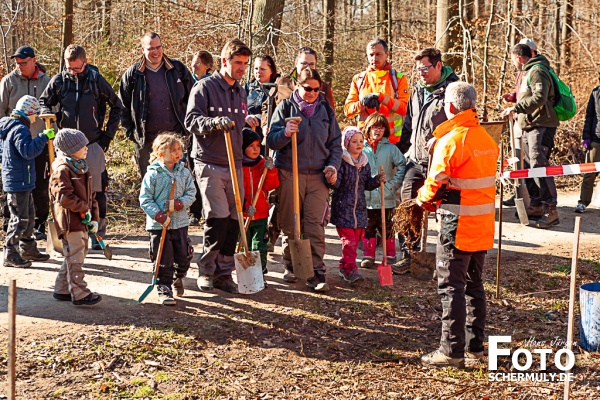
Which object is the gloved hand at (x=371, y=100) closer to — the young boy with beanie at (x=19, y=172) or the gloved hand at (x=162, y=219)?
the gloved hand at (x=162, y=219)

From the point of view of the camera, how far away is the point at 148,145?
8.15 meters

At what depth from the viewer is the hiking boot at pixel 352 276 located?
7328 mm

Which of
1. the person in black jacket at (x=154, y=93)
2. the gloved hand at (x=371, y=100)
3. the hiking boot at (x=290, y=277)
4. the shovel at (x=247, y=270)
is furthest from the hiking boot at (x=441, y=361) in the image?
the person in black jacket at (x=154, y=93)

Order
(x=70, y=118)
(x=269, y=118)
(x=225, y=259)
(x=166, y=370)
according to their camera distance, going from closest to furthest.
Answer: (x=166, y=370), (x=225, y=259), (x=269, y=118), (x=70, y=118)

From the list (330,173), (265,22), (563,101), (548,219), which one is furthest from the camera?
(265,22)

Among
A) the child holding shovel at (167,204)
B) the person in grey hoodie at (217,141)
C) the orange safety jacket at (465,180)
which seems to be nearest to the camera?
the orange safety jacket at (465,180)

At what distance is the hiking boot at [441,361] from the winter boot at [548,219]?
518 cm

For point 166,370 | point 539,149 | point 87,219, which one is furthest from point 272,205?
point 539,149

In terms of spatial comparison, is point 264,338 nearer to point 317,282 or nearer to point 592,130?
point 317,282

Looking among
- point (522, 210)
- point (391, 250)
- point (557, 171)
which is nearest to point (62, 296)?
point (391, 250)

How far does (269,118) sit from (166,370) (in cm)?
318

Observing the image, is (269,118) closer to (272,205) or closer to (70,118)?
(272,205)

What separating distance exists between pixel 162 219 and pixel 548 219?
6289 mm

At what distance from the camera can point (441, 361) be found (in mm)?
5516
